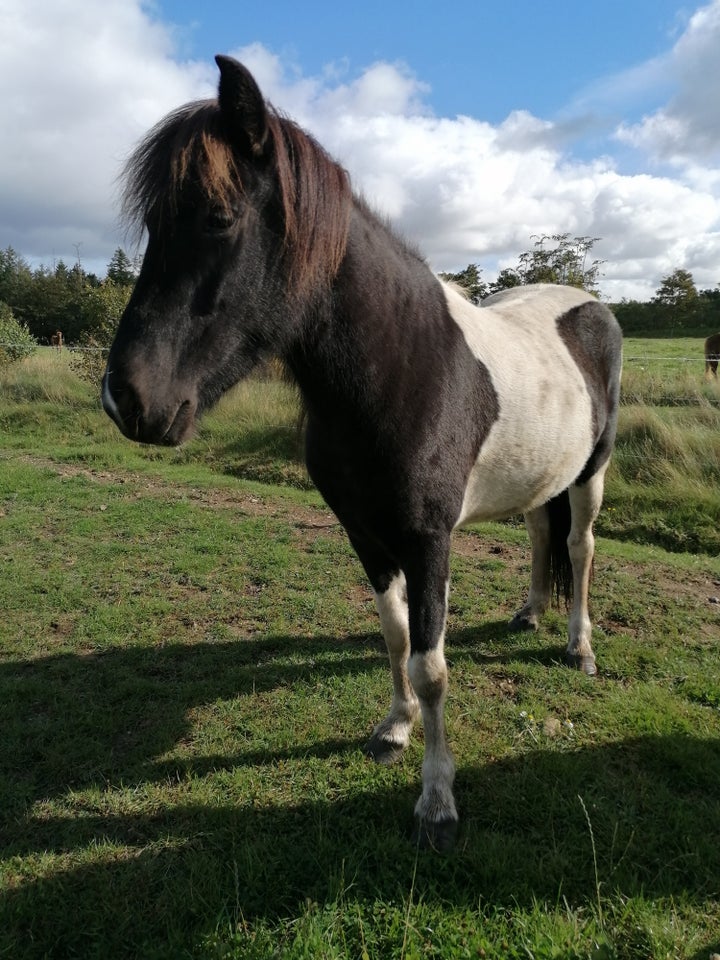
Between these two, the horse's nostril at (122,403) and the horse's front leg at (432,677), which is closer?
the horse's nostril at (122,403)

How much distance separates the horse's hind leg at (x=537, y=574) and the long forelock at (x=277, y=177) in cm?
278

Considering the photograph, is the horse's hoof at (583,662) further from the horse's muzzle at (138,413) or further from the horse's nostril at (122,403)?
the horse's nostril at (122,403)

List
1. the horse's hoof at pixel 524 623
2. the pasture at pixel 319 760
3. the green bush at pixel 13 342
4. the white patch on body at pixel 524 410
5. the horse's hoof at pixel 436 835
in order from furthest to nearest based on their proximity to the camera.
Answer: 1. the green bush at pixel 13 342
2. the horse's hoof at pixel 524 623
3. the white patch on body at pixel 524 410
4. the horse's hoof at pixel 436 835
5. the pasture at pixel 319 760

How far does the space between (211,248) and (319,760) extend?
2.41 meters

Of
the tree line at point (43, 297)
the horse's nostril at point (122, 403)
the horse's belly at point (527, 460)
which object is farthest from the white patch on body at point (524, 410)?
the tree line at point (43, 297)

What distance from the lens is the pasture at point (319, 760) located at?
1.98 meters

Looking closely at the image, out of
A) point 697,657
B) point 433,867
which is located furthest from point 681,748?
point 433,867

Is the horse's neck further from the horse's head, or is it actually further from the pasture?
the pasture

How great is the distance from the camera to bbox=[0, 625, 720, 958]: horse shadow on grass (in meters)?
2.04

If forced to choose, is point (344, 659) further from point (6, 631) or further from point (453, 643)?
point (6, 631)

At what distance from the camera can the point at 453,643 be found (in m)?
3.98

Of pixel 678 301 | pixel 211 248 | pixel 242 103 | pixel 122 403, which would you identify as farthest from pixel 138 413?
pixel 678 301

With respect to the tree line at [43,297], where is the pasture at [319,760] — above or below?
below

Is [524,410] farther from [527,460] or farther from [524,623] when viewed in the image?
[524,623]
